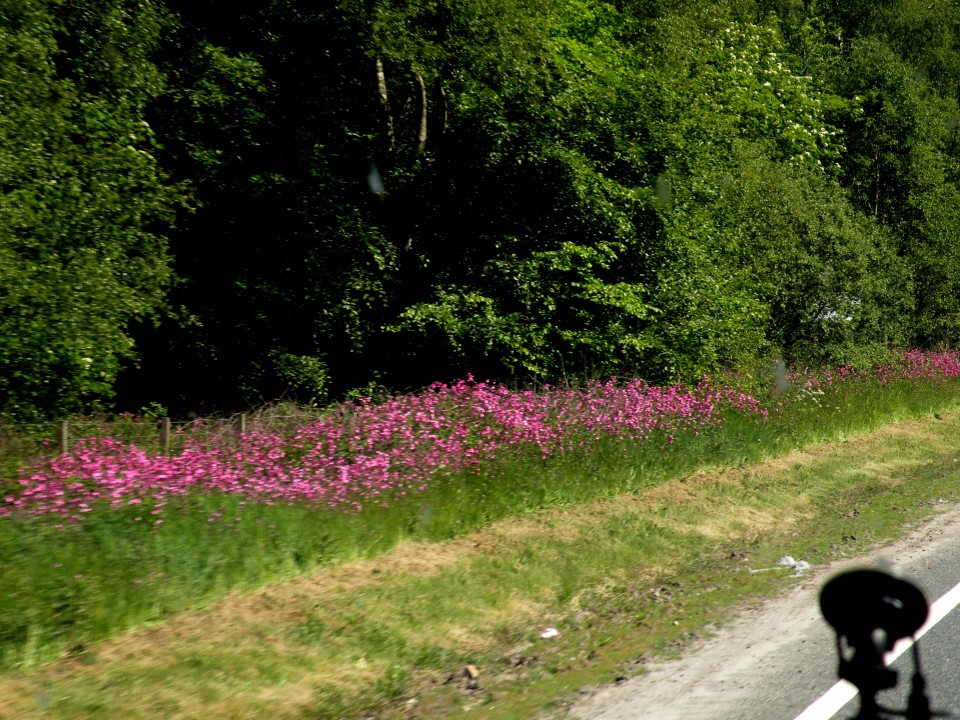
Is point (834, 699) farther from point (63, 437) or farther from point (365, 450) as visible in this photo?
point (63, 437)

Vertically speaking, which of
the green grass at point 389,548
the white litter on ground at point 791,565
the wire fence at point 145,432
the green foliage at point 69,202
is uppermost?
the green foliage at point 69,202

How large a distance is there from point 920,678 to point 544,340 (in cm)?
1325

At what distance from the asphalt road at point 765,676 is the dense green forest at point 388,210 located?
8004 millimetres

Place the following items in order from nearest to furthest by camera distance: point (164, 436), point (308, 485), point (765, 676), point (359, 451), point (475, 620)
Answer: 1. point (765, 676)
2. point (475, 620)
3. point (308, 485)
4. point (359, 451)
5. point (164, 436)

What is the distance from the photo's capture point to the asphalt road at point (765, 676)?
18.4 ft

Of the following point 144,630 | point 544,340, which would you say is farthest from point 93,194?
point 144,630

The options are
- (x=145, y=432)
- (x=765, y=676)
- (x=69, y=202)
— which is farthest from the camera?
(x=69, y=202)

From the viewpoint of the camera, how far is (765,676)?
620 cm

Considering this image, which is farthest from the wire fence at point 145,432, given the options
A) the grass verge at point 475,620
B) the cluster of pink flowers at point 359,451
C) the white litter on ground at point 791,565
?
the white litter on ground at point 791,565

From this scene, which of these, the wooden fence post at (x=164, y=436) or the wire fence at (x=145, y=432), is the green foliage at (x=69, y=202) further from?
the wooden fence post at (x=164, y=436)

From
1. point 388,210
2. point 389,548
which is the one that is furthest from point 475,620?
point 388,210

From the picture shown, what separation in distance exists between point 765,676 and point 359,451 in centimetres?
510

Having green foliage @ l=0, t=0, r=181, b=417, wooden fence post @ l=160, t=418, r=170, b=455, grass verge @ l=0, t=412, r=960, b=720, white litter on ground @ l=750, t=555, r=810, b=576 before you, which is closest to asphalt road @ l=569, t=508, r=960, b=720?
grass verge @ l=0, t=412, r=960, b=720

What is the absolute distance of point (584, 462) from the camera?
11.8 metres
